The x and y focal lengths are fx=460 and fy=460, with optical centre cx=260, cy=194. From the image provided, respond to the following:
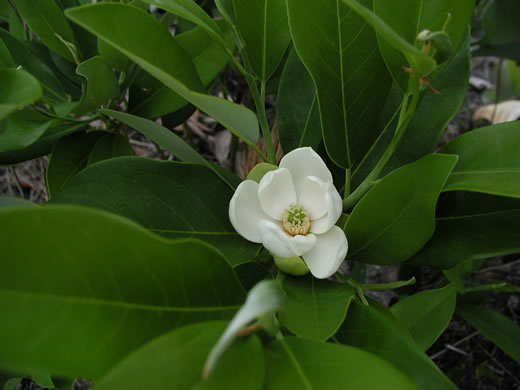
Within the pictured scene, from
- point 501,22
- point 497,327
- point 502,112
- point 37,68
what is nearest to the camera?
point 37,68

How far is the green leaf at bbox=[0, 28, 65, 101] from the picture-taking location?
36.2 inches

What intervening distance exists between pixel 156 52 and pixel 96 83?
0.75 feet

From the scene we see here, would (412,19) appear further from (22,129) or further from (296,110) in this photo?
(22,129)

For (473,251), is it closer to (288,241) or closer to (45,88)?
(288,241)

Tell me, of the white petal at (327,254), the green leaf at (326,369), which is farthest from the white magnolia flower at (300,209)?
→ the green leaf at (326,369)

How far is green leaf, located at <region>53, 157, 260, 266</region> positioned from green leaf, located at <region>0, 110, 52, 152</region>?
0.11 meters

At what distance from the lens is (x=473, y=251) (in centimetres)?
70

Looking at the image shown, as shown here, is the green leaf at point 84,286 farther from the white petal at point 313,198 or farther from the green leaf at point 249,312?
the white petal at point 313,198

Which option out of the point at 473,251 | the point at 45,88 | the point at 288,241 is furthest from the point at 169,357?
the point at 45,88

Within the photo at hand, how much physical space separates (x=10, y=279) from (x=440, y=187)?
0.48 meters

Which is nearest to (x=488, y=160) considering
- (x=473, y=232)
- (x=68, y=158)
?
(x=473, y=232)

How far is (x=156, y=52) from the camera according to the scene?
611 mm

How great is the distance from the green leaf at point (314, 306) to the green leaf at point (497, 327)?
2.27 feet

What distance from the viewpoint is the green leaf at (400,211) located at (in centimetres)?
59
